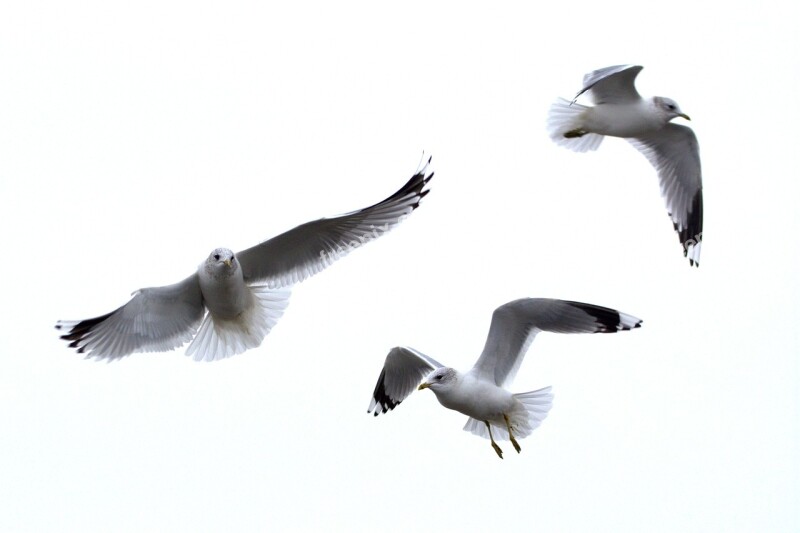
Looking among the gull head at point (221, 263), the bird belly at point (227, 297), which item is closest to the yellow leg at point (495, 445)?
the bird belly at point (227, 297)

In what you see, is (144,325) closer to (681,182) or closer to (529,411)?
(529,411)

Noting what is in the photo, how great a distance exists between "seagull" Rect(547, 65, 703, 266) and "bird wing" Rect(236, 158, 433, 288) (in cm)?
153

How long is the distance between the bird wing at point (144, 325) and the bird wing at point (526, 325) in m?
1.71

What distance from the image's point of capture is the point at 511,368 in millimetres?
7766

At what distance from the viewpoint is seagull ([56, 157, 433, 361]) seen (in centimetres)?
738

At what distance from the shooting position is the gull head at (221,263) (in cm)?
726

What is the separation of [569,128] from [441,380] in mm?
2406

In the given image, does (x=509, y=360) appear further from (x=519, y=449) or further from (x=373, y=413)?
(x=373, y=413)

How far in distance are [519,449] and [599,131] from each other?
2.41 meters

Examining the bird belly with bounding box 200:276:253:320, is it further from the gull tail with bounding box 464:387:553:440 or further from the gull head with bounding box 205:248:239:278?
the gull tail with bounding box 464:387:553:440

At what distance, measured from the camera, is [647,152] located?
9.27 meters

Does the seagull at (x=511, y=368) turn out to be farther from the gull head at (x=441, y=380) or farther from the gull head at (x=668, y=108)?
the gull head at (x=668, y=108)

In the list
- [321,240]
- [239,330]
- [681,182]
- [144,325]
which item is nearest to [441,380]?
[321,240]

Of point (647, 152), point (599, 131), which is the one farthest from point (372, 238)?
point (647, 152)
